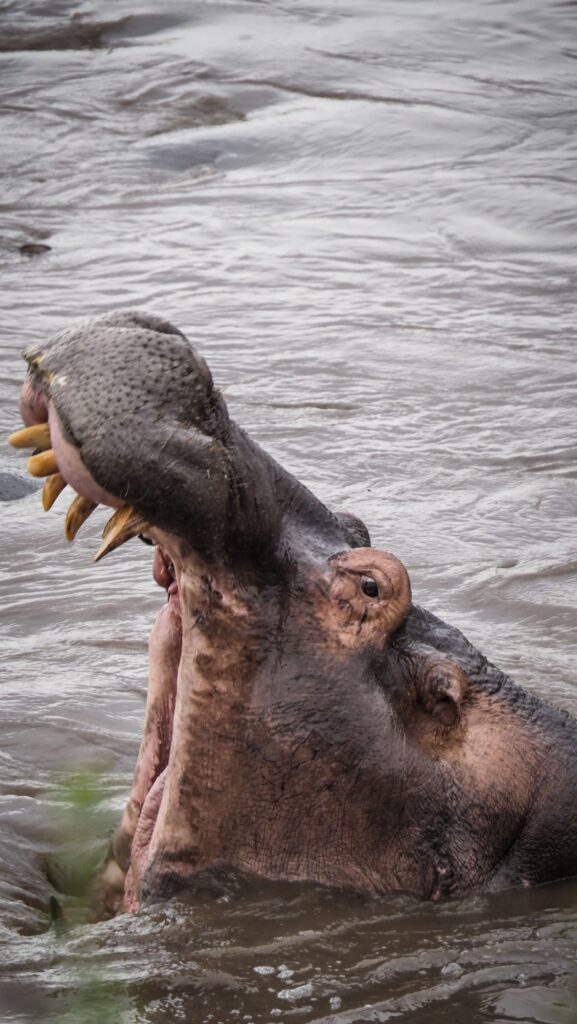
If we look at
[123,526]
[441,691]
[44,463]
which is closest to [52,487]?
[44,463]

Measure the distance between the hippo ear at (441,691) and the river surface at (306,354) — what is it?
45cm

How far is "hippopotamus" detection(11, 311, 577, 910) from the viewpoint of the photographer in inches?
136

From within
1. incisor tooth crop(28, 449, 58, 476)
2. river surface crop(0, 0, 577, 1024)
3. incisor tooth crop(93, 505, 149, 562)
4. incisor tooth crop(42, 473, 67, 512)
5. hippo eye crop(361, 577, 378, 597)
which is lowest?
river surface crop(0, 0, 577, 1024)

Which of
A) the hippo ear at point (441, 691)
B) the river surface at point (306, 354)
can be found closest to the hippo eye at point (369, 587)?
the hippo ear at point (441, 691)

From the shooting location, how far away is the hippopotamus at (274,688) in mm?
A: 3451

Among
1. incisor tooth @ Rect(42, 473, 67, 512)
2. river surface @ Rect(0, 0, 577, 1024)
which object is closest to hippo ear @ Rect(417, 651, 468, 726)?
river surface @ Rect(0, 0, 577, 1024)

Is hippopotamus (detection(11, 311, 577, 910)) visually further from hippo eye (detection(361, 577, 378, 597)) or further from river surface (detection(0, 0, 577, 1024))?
river surface (detection(0, 0, 577, 1024))

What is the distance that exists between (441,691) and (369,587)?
0.98ft

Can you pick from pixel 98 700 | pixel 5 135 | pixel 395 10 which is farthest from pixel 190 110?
pixel 98 700

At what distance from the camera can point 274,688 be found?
368 centimetres

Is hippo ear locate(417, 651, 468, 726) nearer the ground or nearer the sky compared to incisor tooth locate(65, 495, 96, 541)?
nearer the ground

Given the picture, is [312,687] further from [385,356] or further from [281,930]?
[385,356]

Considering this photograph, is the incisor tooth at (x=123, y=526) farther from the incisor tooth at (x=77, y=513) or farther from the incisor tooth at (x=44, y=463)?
the incisor tooth at (x=44, y=463)

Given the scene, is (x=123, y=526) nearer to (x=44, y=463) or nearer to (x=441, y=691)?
(x=44, y=463)
